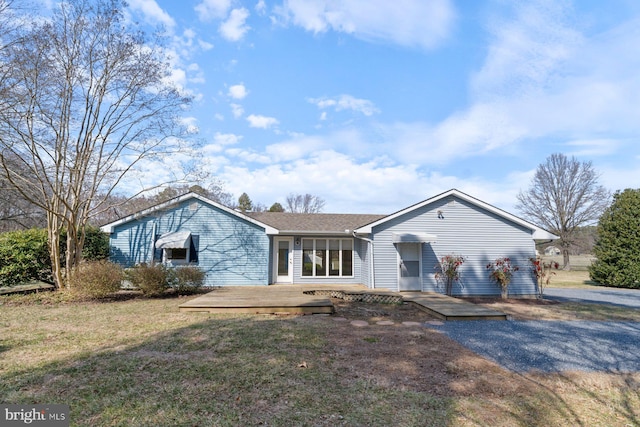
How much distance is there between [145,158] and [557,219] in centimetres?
3378

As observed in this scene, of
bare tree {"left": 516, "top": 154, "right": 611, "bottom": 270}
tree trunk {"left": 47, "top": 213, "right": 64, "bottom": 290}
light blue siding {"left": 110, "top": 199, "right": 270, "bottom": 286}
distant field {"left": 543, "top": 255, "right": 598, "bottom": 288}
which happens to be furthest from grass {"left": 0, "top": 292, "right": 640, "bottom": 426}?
bare tree {"left": 516, "top": 154, "right": 611, "bottom": 270}

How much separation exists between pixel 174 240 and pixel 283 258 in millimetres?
4912

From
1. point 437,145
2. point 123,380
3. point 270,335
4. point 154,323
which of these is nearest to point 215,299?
point 154,323

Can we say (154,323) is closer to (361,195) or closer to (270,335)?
(270,335)

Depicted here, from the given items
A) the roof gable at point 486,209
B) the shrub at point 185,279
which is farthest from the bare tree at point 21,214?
the roof gable at point 486,209

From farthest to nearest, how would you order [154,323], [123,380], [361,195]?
1. [361,195]
2. [154,323]
3. [123,380]

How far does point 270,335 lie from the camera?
620 cm

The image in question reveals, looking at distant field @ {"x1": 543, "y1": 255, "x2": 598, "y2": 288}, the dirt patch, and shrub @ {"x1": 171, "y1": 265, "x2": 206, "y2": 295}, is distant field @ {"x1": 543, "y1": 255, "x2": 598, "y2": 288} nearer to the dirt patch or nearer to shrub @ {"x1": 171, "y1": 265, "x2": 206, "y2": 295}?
the dirt patch

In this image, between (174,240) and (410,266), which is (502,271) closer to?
(410,266)

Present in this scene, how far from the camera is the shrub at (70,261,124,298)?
981 cm

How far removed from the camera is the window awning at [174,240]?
43.3 ft

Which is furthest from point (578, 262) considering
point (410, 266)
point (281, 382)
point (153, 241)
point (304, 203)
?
point (281, 382)

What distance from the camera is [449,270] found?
492 inches

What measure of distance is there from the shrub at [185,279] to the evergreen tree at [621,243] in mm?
22594
